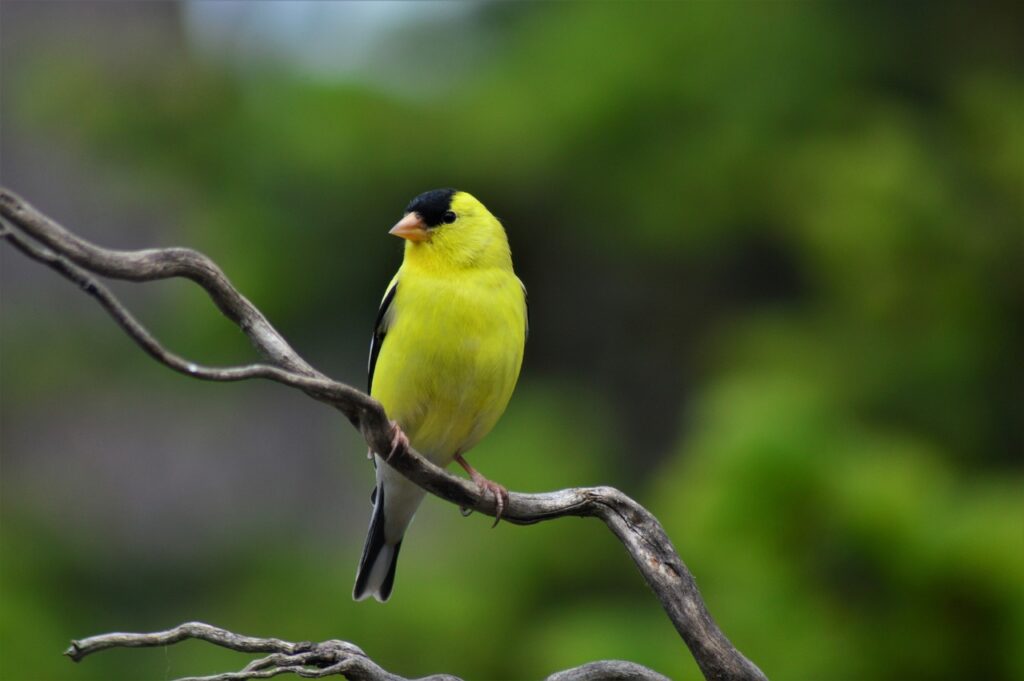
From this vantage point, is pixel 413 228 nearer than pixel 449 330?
No

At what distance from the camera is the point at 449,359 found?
2373mm

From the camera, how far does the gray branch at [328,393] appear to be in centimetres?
118

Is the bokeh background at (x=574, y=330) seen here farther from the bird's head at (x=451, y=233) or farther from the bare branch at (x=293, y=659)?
→ the bare branch at (x=293, y=659)

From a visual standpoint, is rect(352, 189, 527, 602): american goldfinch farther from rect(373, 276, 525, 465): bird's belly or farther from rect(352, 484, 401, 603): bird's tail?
rect(352, 484, 401, 603): bird's tail

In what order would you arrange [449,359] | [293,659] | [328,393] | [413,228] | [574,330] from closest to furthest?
[328,393]
[293,659]
[449,359]
[413,228]
[574,330]

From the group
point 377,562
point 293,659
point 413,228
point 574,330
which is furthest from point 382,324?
point 574,330

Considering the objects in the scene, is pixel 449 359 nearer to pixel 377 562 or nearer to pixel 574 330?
pixel 377 562

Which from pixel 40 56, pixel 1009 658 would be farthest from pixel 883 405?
pixel 40 56

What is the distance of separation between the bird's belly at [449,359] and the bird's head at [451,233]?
0.41 ft

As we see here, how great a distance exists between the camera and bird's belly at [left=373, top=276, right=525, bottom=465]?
7.79 feet

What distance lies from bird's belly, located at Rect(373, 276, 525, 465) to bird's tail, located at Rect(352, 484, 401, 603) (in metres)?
0.50

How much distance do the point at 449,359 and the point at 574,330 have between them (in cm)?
410

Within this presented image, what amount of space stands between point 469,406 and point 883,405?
2.88 metres

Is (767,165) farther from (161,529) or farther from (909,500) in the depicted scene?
(161,529)
